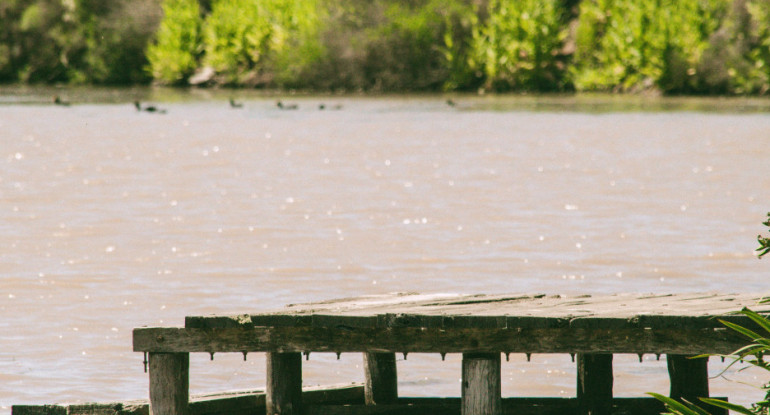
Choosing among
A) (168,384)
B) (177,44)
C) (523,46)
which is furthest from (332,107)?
(168,384)

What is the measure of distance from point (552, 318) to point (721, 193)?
13.9 meters

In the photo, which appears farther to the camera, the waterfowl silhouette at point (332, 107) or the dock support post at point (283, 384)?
the waterfowl silhouette at point (332, 107)

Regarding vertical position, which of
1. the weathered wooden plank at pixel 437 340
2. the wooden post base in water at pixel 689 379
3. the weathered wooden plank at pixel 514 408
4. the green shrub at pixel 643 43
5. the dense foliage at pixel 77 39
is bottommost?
the weathered wooden plank at pixel 514 408

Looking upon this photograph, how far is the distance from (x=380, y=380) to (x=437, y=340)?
1170 millimetres

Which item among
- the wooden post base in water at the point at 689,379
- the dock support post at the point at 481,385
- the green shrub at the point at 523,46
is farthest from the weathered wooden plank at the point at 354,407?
the green shrub at the point at 523,46

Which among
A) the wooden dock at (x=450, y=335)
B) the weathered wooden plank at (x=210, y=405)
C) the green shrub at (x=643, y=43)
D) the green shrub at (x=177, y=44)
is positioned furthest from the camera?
the green shrub at (x=177, y=44)

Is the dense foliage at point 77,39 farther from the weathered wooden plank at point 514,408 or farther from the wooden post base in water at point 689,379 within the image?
the wooden post base in water at point 689,379

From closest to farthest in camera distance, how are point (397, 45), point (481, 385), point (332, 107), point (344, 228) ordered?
point (481, 385) < point (344, 228) < point (332, 107) < point (397, 45)

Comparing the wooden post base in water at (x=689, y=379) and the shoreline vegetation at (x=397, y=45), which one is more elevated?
the shoreline vegetation at (x=397, y=45)

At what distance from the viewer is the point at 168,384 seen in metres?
5.86

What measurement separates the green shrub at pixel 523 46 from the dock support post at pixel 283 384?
4695 centimetres

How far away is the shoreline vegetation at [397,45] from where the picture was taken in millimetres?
47531

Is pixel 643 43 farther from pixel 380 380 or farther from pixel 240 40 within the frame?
pixel 380 380

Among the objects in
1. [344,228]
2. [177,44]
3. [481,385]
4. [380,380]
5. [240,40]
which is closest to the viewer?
[481,385]
